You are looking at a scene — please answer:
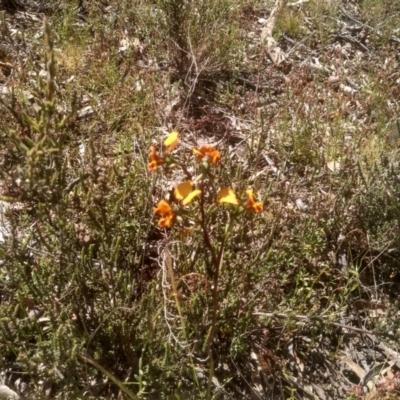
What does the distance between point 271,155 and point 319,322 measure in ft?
4.14

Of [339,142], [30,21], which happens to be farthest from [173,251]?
[30,21]

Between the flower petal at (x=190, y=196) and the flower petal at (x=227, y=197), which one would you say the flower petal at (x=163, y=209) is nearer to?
the flower petal at (x=190, y=196)

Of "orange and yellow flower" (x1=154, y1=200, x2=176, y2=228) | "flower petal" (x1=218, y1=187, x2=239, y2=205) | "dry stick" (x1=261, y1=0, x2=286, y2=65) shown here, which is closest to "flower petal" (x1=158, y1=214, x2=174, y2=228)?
"orange and yellow flower" (x1=154, y1=200, x2=176, y2=228)

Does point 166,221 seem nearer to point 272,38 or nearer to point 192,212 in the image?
point 192,212

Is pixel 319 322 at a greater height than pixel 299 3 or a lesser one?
lesser

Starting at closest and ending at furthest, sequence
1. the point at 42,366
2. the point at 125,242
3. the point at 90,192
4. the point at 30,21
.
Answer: the point at 90,192, the point at 42,366, the point at 125,242, the point at 30,21

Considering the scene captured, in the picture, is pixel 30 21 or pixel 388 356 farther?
pixel 30 21

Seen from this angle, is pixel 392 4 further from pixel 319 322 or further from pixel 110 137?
pixel 319 322

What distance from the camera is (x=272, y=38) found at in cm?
404

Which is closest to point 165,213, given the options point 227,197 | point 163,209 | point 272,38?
point 163,209

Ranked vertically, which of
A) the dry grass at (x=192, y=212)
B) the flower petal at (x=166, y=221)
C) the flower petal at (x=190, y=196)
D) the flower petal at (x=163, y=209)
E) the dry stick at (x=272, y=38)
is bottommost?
the dry grass at (x=192, y=212)

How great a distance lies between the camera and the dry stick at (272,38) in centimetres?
389

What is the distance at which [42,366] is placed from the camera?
193 cm

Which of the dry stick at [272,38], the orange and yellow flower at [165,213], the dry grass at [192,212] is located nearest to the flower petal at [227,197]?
the dry grass at [192,212]
